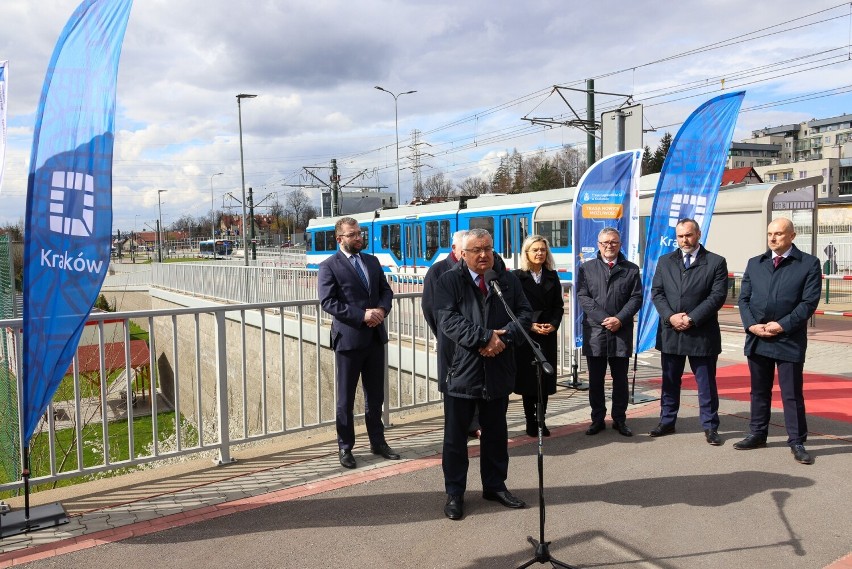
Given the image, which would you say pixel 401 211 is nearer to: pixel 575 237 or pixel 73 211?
pixel 575 237

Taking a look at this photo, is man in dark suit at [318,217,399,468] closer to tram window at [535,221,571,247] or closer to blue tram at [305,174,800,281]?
blue tram at [305,174,800,281]

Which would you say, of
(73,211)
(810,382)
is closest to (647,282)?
(810,382)

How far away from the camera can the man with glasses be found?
5547mm

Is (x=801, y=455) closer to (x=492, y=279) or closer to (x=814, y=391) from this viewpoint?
(x=814, y=391)

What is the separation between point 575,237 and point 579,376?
1745 mm

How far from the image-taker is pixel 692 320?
5.28 meters

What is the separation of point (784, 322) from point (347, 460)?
3433 millimetres

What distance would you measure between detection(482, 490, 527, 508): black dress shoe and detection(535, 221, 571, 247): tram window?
45.6ft

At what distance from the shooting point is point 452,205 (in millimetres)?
21828

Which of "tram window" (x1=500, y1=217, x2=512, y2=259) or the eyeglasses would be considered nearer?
the eyeglasses

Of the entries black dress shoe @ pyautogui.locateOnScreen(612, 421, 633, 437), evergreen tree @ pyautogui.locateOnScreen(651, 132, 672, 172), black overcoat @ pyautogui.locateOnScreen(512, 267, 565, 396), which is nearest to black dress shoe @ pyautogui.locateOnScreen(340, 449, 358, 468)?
black overcoat @ pyautogui.locateOnScreen(512, 267, 565, 396)

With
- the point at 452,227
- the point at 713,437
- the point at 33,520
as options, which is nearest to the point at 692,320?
the point at 713,437

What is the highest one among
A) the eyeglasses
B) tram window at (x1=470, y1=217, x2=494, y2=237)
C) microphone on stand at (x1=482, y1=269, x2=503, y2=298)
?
tram window at (x1=470, y1=217, x2=494, y2=237)

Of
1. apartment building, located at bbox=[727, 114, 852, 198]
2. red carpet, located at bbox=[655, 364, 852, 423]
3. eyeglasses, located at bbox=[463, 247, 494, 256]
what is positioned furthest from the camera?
apartment building, located at bbox=[727, 114, 852, 198]
